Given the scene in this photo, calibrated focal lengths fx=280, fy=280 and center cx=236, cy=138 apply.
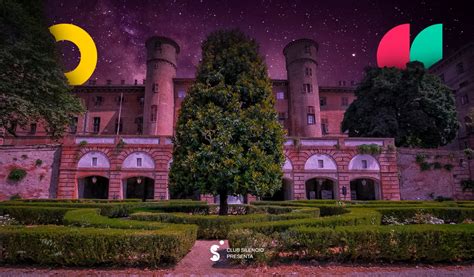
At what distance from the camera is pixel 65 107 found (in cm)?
1908

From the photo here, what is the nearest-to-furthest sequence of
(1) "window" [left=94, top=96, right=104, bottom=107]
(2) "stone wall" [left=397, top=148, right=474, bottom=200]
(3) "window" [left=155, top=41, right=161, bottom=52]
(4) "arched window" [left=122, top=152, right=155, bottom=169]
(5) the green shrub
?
(5) the green shrub, (4) "arched window" [left=122, top=152, right=155, bottom=169], (2) "stone wall" [left=397, top=148, right=474, bottom=200], (3) "window" [left=155, top=41, right=161, bottom=52], (1) "window" [left=94, top=96, right=104, bottom=107]

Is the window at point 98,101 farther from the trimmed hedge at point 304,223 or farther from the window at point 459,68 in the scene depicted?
the window at point 459,68

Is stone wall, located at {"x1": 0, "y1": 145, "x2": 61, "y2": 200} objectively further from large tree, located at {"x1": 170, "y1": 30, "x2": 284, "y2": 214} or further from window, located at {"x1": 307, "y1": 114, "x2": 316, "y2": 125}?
window, located at {"x1": 307, "y1": 114, "x2": 316, "y2": 125}

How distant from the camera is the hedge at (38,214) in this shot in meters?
14.0

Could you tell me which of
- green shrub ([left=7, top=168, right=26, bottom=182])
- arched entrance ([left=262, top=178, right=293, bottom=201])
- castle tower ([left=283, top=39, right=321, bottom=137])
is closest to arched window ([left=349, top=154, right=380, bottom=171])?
arched entrance ([left=262, top=178, right=293, bottom=201])

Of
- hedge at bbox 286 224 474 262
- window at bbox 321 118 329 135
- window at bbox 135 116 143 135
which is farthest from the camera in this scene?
window at bbox 321 118 329 135

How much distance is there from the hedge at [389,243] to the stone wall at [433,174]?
23.3 m

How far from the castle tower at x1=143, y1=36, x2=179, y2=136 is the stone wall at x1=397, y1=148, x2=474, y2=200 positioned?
94.5ft

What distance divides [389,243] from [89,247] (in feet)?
23.3

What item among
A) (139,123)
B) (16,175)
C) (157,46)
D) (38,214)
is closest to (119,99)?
(139,123)

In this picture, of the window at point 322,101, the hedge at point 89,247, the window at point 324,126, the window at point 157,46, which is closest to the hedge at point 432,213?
the hedge at point 89,247

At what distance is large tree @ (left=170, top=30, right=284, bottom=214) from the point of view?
1102 cm

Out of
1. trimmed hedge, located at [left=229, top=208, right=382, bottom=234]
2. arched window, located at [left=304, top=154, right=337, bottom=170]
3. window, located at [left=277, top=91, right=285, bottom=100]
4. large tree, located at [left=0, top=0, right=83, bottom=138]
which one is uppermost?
window, located at [left=277, top=91, right=285, bottom=100]

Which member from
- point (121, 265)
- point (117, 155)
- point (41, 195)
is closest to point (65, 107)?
point (117, 155)
